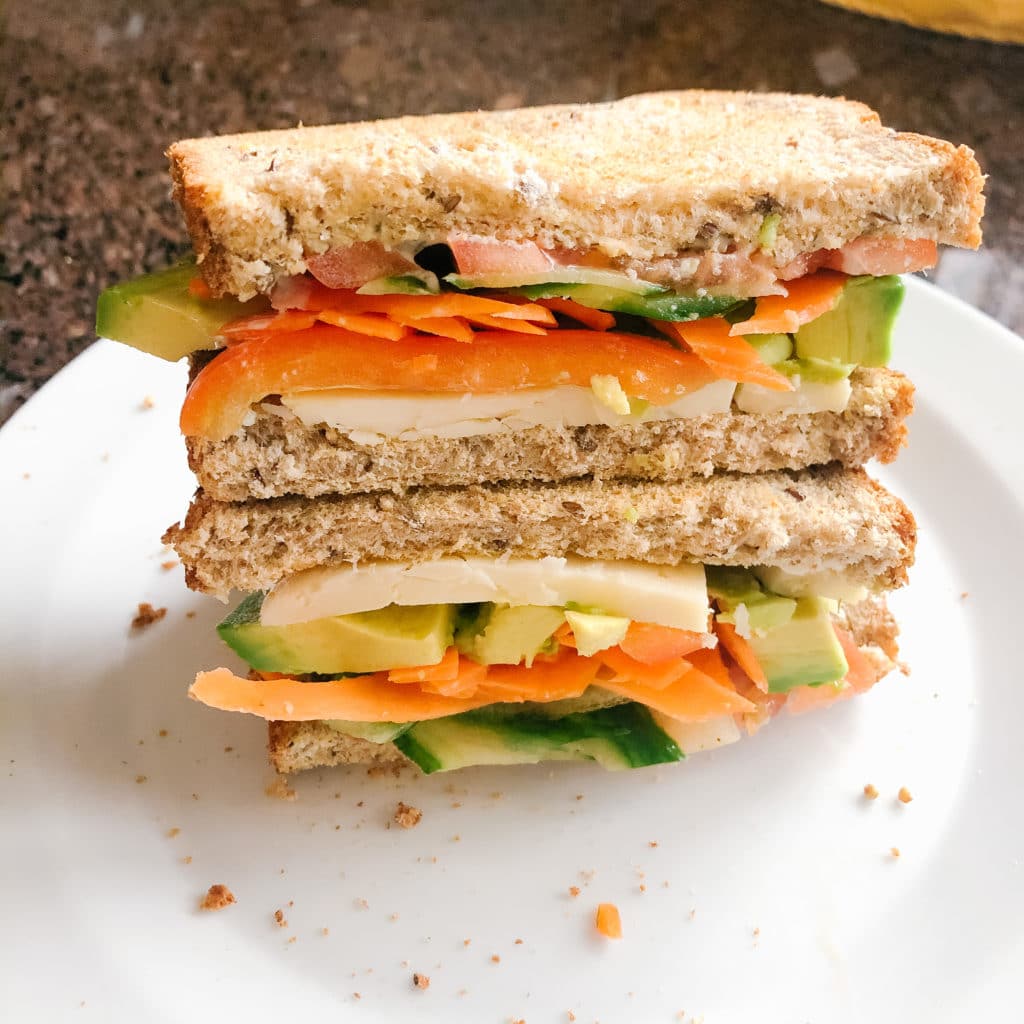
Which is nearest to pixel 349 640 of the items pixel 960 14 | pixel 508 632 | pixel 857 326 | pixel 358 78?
pixel 508 632

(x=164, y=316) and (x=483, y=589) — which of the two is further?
(x=483, y=589)

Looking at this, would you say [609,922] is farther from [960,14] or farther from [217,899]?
[960,14]

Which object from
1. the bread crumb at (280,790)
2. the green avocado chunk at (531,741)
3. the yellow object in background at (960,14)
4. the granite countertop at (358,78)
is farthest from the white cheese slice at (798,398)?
the yellow object in background at (960,14)

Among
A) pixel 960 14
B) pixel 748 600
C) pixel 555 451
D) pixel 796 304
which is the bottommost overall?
pixel 748 600

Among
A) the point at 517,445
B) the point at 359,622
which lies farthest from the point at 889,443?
the point at 359,622

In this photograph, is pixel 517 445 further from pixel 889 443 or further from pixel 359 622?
pixel 889 443

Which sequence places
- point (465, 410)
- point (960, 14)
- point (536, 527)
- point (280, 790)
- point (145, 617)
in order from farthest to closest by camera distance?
point (960, 14) < point (145, 617) < point (280, 790) < point (536, 527) < point (465, 410)

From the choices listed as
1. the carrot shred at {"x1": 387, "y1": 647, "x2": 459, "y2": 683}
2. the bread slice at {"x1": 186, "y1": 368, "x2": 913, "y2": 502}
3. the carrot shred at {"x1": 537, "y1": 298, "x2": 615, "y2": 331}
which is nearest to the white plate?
the carrot shred at {"x1": 387, "y1": 647, "x2": 459, "y2": 683}
